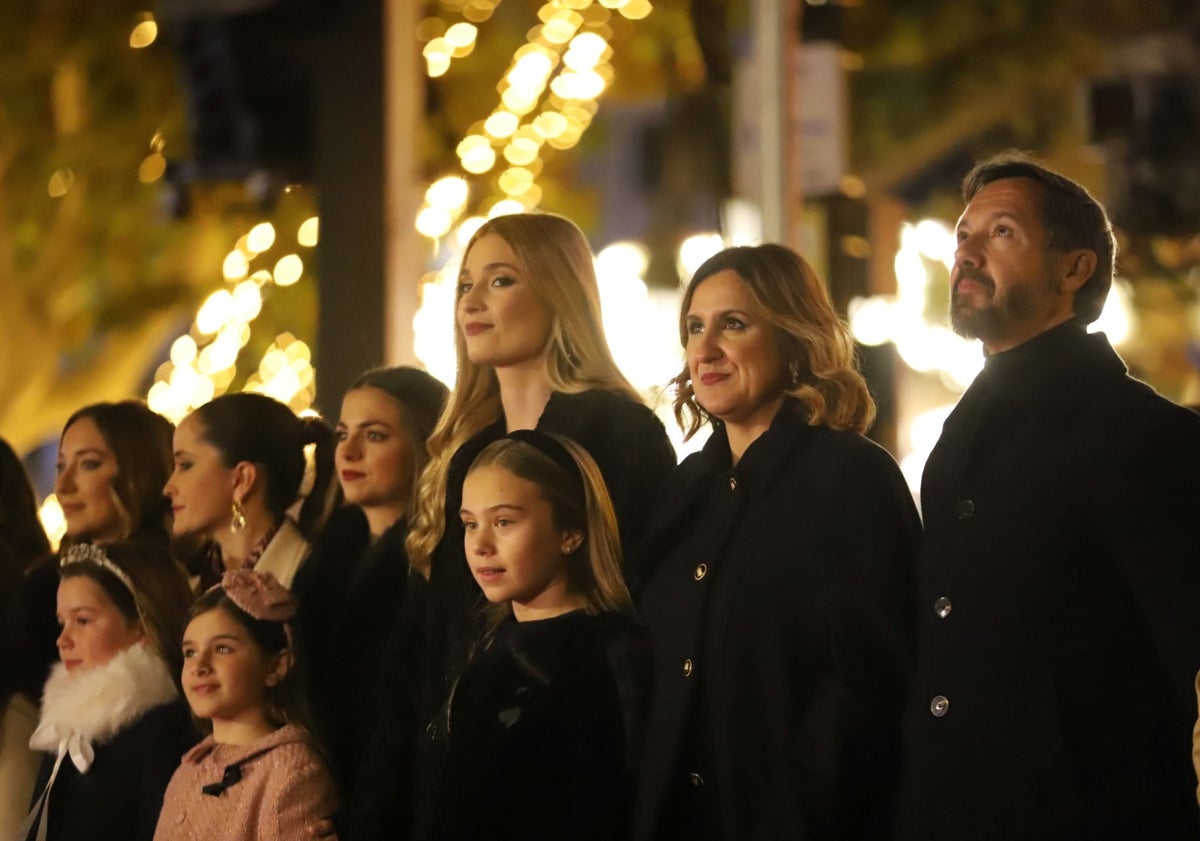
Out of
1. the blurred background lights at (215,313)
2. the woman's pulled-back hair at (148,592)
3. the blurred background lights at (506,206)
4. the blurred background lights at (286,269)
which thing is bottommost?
the woman's pulled-back hair at (148,592)

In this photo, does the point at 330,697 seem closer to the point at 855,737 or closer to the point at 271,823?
the point at 271,823

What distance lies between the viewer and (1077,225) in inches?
147

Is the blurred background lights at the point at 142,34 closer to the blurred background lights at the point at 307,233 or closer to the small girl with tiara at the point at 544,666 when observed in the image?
the blurred background lights at the point at 307,233

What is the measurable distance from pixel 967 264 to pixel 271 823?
2.05m

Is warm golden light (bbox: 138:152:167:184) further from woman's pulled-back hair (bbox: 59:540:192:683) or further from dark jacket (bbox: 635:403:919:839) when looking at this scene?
dark jacket (bbox: 635:403:919:839)

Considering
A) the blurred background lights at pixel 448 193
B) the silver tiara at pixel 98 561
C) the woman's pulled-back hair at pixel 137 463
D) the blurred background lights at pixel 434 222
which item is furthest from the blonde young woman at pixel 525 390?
the blurred background lights at pixel 448 193

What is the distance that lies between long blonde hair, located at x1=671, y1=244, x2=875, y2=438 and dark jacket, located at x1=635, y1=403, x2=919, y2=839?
0.23 feet

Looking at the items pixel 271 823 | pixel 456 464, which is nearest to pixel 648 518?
pixel 456 464

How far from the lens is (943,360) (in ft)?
46.5

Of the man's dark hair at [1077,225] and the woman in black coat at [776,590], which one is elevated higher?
the man's dark hair at [1077,225]

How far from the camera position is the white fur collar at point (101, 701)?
4.97 metres

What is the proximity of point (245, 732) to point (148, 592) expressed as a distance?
0.66 metres

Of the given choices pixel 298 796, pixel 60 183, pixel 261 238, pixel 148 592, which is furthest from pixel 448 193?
pixel 298 796

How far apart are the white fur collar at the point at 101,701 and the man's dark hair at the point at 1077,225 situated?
8.41 ft
